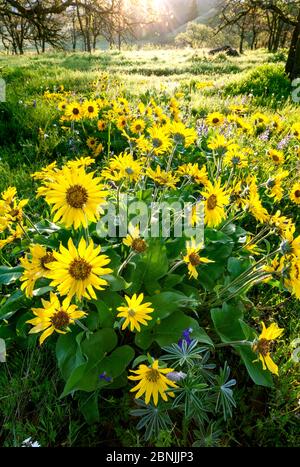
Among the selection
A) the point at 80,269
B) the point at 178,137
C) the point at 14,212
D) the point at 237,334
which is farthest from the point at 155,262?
the point at 178,137

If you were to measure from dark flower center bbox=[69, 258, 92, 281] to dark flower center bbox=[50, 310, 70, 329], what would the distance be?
0.17 metres

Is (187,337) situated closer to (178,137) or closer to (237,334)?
(237,334)

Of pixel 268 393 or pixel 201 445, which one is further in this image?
pixel 268 393

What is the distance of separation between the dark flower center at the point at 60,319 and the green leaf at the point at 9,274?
669 mm

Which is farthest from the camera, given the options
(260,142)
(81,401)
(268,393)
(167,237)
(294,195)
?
(260,142)

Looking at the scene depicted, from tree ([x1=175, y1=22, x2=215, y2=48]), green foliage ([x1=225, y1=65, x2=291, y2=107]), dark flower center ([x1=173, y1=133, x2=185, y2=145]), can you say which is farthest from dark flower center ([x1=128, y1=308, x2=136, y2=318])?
tree ([x1=175, y1=22, x2=215, y2=48])

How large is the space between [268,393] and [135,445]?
768mm

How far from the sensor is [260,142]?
4.86 m

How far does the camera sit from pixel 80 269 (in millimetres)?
1476

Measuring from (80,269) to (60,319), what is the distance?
0.74 feet

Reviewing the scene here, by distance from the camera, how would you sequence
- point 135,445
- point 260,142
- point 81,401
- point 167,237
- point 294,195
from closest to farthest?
point 135,445 < point 81,401 < point 167,237 < point 294,195 < point 260,142

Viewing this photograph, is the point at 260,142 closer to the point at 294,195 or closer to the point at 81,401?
the point at 294,195

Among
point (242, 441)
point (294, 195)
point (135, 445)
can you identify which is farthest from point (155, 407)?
point (294, 195)

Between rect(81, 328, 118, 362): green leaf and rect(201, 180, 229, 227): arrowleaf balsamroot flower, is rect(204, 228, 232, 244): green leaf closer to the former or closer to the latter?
rect(201, 180, 229, 227): arrowleaf balsamroot flower
